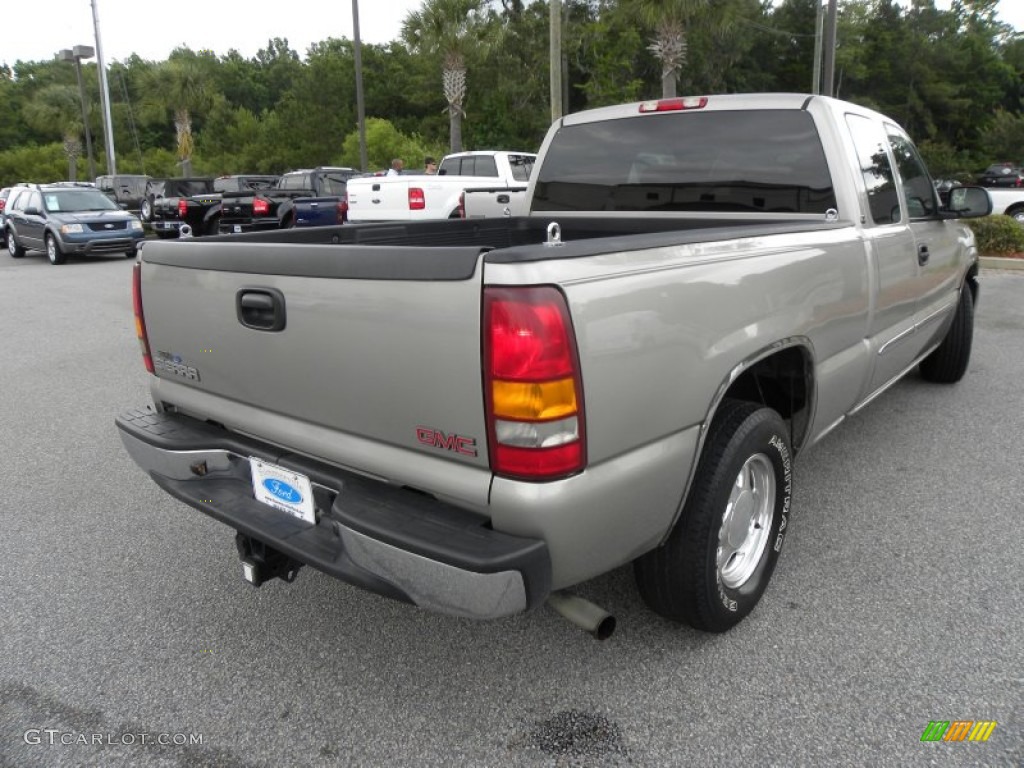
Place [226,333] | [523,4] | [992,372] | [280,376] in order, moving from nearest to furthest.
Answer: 1. [280,376]
2. [226,333]
3. [992,372]
4. [523,4]

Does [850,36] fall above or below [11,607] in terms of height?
above

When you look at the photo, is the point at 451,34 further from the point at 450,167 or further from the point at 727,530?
the point at 727,530

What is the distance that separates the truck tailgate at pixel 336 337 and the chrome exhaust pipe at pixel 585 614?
55 cm

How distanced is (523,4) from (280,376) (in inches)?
1862

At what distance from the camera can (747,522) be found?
2861 millimetres

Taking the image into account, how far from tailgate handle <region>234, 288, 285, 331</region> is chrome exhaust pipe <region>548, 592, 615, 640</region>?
47.5 inches

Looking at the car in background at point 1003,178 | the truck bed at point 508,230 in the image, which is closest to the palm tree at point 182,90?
the car in background at point 1003,178

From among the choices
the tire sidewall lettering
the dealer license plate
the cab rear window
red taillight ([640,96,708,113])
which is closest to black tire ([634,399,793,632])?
the tire sidewall lettering

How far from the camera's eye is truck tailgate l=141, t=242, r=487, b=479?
201 cm

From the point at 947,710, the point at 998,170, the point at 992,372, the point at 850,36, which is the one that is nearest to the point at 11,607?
the point at 947,710

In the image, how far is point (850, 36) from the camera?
A: 157 feet

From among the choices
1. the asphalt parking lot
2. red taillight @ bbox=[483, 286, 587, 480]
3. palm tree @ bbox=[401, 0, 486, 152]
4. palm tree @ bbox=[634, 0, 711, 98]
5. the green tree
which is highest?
palm tree @ bbox=[401, 0, 486, 152]

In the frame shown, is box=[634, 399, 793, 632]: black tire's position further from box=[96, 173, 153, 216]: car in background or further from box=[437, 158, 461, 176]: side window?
box=[96, 173, 153, 216]: car in background

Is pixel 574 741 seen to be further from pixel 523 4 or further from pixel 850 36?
pixel 850 36
